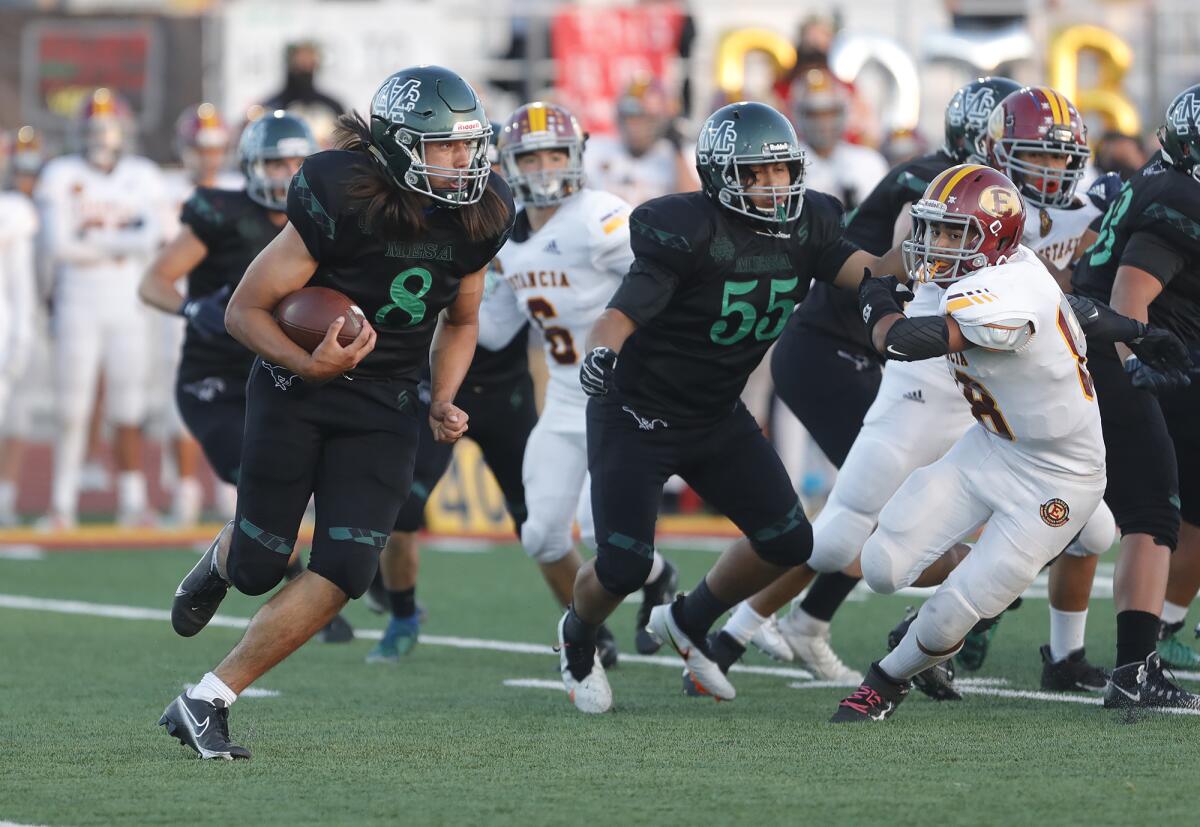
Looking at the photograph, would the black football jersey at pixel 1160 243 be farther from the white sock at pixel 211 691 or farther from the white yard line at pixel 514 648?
the white sock at pixel 211 691

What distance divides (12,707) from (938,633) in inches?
104

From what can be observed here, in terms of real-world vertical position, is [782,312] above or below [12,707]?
above

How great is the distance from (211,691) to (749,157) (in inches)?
78.6

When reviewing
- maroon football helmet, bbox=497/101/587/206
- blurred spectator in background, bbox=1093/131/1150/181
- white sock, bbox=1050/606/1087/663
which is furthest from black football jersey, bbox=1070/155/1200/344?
blurred spectator in background, bbox=1093/131/1150/181

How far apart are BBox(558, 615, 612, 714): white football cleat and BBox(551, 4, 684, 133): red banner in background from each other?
7912mm

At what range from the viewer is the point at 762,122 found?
5688 mm

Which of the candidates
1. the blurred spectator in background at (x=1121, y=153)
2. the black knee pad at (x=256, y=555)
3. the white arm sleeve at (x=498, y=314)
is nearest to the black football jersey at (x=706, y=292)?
the black knee pad at (x=256, y=555)

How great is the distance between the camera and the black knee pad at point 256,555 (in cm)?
516

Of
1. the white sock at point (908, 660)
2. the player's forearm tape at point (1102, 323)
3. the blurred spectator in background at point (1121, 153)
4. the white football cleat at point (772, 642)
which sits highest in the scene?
the blurred spectator in background at point (1121, 153)

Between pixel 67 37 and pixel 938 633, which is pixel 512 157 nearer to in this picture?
pixel 938 633

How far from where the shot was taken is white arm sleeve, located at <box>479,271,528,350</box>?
23.4ft

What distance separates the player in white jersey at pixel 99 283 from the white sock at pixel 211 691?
6.34 meters

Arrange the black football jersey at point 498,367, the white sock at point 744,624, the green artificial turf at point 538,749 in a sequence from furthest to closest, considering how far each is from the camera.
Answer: the black football jersey at point 498,367 → the white sock at point 744,624 → the green artificial turf at point 538,749

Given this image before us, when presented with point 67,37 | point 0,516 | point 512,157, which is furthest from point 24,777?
point 67,37
